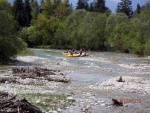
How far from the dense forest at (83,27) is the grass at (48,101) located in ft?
A: 188

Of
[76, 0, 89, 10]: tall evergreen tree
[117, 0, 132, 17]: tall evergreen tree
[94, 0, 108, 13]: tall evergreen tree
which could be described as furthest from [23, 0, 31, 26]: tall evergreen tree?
[117, 0, 132, 17]: tall evergreen tree

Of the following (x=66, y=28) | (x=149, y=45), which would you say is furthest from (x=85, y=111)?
(x=66, y=28)

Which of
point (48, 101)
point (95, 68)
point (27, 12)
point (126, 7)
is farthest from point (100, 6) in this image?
point (48, 101)

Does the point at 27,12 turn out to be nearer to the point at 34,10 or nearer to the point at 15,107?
the point at 34,10

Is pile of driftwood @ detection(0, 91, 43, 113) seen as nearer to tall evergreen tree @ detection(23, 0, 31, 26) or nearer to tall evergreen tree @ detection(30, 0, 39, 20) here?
tall evergreen tree @ detection(30, 0, 39, 20)

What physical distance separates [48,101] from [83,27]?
83.7 meters

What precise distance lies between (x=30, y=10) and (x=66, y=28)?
24.5m

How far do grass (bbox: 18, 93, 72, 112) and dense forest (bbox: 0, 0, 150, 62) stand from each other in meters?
57.3

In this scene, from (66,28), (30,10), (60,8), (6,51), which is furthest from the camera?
(30,10)

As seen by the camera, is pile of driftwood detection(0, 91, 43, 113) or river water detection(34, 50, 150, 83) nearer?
pile of driftwood detection(0, 91, 43, 113)

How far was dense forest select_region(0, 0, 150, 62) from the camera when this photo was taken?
285ft

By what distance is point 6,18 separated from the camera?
5109cm

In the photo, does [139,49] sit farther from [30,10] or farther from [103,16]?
[30,10]

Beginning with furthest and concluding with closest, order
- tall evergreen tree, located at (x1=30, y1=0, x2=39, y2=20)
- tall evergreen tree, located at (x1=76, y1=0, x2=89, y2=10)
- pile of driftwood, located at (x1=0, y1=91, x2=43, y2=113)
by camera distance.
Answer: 1. tall evergreen tree, located at (x1=76, y1=0, x2=89, y2=10)
2. tall evergreen tree, located at (x1=30, y1=0, x2=39, y2=20)
3. pile of driftwood, located at (x1=0, y1=91, x2=43, y2=113)
